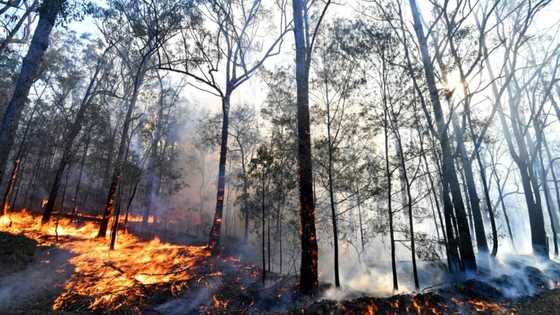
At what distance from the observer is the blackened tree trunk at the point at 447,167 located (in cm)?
926

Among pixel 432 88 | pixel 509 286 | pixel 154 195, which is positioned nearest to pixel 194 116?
pixel 154 195

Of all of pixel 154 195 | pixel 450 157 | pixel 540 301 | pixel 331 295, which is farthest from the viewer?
pixel 154 195

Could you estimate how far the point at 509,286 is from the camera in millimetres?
7898

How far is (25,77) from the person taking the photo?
717 cm

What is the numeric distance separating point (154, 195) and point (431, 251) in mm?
29094

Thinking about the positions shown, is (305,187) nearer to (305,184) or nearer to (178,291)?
(305,184)

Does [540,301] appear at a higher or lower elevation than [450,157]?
lower

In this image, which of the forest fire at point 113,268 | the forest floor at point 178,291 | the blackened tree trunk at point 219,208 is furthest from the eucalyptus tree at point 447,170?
the forest fire at point 113,268

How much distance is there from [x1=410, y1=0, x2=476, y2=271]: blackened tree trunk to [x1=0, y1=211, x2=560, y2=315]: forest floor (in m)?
1.34

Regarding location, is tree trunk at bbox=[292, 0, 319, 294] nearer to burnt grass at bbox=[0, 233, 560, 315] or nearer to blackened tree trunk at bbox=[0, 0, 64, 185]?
burnt grass at bbox=[0, 233, 560, 315]

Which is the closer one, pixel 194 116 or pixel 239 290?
pixel 239 290

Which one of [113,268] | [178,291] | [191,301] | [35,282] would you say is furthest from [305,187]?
[35,282]

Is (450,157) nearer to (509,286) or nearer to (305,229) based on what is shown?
(509,286)

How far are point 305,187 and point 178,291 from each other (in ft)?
15.8
